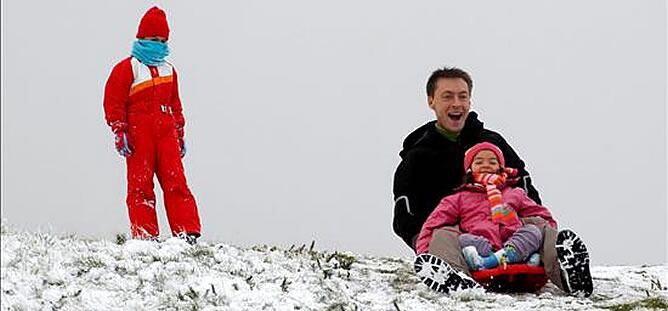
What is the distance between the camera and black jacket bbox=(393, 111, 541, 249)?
8.14 meters

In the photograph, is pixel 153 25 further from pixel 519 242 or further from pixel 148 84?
pixel 519 242

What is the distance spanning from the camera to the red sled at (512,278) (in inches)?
283

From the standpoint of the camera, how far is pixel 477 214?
756 centimetres

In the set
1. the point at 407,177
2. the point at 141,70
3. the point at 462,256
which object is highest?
the point at 141,70

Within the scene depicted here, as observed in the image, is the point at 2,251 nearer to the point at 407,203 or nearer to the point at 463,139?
the point at 407,203

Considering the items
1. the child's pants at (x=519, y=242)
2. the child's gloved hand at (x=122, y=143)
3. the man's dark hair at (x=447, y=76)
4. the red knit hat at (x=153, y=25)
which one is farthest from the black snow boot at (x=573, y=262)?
the red knit hat at (x=153, y=25)

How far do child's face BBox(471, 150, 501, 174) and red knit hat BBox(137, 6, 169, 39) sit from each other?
3.51 meters

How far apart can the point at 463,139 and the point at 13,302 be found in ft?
14.1

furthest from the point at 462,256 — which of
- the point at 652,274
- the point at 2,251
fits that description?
the point at 2,251

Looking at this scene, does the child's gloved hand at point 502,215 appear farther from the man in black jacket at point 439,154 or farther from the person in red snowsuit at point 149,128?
the person in red snowsuit at point 149,128

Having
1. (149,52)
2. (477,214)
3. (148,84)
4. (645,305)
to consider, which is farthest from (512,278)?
(149,52)

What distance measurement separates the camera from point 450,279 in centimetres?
695

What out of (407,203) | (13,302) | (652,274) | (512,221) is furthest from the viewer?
(652,274)

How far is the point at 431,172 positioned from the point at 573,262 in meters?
1.66
